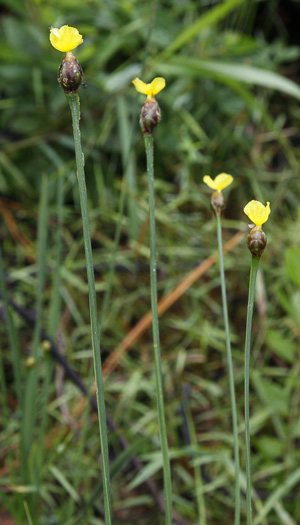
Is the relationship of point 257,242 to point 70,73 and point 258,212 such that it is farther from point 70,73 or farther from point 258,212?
point 70,73

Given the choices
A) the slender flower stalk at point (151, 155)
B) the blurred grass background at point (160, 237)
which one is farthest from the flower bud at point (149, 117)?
the blurred grass background at point (160, 237)

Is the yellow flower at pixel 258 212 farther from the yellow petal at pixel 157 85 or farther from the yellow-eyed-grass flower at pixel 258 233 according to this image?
the yellow petal at pixel 157 85

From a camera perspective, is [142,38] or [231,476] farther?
[142,38]

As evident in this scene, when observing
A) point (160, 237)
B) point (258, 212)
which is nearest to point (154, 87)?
point (258, 212)

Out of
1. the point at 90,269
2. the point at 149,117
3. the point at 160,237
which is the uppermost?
the point at 160,237

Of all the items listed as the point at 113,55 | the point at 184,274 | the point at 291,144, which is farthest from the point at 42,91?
the point at 291,144

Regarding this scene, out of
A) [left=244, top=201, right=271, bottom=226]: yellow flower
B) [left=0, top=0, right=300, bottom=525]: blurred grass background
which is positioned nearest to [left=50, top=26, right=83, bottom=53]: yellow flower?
[left=244, top=201, right=271, bottom=226]: yellow flower

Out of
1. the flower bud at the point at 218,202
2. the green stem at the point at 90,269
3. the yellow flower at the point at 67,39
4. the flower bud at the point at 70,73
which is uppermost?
the yellow flower at the point at 67,39

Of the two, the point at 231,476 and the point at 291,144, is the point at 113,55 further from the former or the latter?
the point at 231,476
